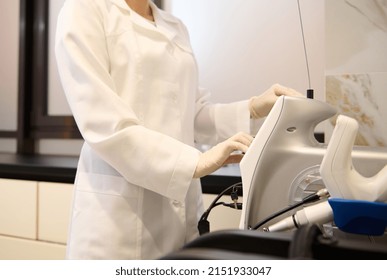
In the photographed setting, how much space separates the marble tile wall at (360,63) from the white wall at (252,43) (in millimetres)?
184

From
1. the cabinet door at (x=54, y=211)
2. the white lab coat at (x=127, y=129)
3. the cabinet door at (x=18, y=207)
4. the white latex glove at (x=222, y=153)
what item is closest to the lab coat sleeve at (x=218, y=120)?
the white lab coat at (x=127, y=129)

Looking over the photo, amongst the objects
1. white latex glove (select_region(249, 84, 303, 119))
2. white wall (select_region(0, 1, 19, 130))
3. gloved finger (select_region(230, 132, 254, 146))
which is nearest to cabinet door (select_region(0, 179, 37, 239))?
white wall (select_region(0, 1, 19, 130))

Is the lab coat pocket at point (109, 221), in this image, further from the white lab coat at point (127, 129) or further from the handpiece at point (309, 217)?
the handpiece at point (309, 217)

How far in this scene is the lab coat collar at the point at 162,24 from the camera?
87 cm

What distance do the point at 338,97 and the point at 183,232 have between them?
690mm

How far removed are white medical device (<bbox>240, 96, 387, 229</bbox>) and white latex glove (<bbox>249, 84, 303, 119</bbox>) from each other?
0.81 feet

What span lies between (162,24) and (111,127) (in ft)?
1.37

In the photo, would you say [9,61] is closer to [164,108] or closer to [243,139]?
[164,108]

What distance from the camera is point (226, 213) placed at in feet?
3.80

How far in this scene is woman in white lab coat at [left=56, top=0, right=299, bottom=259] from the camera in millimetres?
710

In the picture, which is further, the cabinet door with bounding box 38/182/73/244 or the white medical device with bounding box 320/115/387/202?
the cabinet door with bounding box 38/182/73/244

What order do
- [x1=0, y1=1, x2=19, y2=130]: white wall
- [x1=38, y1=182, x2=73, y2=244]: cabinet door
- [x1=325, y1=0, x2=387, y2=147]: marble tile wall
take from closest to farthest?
[x1=325, y1=0, x2=387, y2=147]: marble tile wall, [x1=38, y1=182, x2=73, y2=244]: cabinet door, [x1=0, y1=1, x2=19, y2=130]: white wall

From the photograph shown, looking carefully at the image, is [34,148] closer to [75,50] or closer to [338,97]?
[75,50]

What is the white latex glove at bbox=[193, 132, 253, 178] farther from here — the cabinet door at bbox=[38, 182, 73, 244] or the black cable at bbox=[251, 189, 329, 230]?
the cabinet door at bbox=[38, 182, 73, 244]
